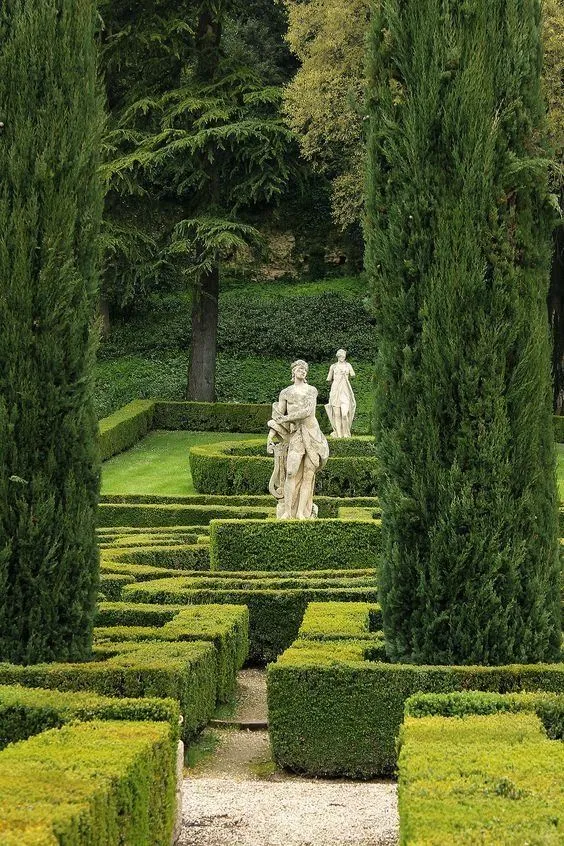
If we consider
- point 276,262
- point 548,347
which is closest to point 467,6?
point 548,347

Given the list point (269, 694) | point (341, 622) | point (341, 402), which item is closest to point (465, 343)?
point (269, 694)

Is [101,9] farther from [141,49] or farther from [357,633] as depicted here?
[357,633]

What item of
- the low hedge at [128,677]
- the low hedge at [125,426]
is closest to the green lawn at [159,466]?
the low hedge at [125,426]

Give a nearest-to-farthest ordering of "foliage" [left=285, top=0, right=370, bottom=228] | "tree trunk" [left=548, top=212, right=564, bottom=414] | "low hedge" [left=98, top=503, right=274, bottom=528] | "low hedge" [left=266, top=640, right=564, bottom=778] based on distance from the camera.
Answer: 1. "low hedge" [left=266, top=640, right=564, bottom=778]
2. "low hedge" [left=98, top=503, right=274, bottom=528]
3. "foliage" [left=285, top=0, right=370, bottom=228]
4. "tree trunk" [left=548, top=212, right=564, bottom=414]

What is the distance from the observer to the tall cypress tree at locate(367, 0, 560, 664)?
7.23 metres

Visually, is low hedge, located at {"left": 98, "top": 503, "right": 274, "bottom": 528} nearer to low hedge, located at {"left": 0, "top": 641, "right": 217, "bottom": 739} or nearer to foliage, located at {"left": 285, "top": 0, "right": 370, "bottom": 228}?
low hedge, located at {"left": 0, "top": 641, "right": 217, "bottom": 739}

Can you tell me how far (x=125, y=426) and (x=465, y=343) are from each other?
20022 mm

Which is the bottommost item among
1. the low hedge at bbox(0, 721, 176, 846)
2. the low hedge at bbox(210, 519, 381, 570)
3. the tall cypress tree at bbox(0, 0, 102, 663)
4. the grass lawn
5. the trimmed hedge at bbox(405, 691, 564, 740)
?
the grass lawn

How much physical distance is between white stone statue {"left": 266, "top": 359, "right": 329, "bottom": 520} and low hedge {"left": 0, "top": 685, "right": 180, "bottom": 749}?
815cm

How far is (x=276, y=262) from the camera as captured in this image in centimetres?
3688

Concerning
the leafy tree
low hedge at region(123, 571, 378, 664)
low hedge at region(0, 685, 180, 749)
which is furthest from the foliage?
low hedge at region(0, 685, 180, 749)

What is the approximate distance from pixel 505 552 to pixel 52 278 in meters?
3.21

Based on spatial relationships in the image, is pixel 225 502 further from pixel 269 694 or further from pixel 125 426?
pixel 269 694

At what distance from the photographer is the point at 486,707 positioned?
613cm
